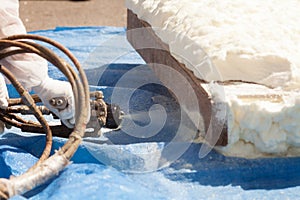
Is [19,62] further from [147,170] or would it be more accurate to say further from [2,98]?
[147,170]

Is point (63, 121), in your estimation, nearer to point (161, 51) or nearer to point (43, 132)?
point (43, 132)

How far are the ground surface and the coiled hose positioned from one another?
106 inches

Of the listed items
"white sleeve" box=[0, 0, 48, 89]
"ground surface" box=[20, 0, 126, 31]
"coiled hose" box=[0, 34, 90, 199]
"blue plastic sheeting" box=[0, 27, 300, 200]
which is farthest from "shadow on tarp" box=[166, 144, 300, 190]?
"ground surface" box=[20, 0, 126, 31]

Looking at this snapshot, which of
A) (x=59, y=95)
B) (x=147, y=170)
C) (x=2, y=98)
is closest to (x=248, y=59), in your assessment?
(x=147, y=170)

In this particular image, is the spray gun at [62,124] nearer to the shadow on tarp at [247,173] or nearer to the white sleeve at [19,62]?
the white sleeve at [19,62]

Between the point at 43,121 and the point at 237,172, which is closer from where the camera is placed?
the point at 237,172

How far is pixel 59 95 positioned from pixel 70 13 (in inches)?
120

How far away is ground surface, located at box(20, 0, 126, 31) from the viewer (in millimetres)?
5078

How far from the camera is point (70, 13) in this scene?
17.6 feet

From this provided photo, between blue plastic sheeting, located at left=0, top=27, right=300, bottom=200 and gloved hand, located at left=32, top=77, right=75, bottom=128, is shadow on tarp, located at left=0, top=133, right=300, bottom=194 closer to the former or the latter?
blue plastic sheeting, located at left=0, top=27, right=300, bottom=200

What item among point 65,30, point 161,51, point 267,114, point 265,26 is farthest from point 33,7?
point 267,114

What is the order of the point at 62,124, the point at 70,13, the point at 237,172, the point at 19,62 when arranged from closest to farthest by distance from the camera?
1. the point at 237,172
2. the point at 19,62
3. the point at 62,124
4. the point at 70,13

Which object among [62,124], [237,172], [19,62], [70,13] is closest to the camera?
[237,172]

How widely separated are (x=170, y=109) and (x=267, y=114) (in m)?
0.69
